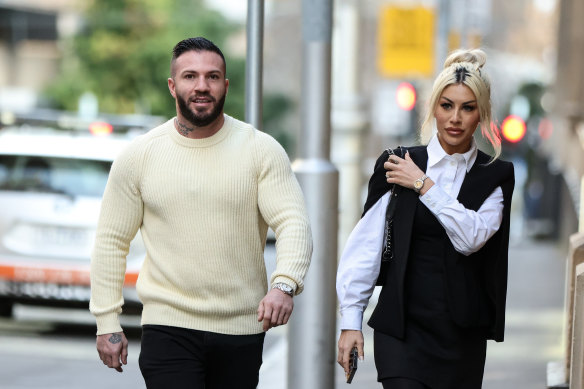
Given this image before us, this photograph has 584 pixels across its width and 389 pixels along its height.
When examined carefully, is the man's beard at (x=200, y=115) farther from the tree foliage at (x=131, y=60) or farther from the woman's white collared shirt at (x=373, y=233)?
the tree foliage at (x=131, y=60)

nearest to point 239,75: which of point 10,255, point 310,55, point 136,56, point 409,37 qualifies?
point 136,56

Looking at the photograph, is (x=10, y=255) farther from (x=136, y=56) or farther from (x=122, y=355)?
(x=136, y=56)

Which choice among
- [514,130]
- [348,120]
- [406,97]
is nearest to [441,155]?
[348,120]

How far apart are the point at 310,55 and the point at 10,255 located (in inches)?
182

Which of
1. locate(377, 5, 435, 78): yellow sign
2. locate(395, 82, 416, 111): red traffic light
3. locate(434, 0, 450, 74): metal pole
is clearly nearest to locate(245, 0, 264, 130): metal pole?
locate(377, 5, 435, 78): yellow sign

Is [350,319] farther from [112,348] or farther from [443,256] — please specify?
[112,348]

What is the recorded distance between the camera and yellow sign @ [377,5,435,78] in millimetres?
17875

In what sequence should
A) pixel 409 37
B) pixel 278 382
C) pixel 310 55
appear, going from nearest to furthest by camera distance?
pixel 310 55
pixel 278 382
pixel 409 37

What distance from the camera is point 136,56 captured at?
55.9 m

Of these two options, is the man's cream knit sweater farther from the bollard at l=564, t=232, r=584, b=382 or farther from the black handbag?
the bollard at l=564, t=232, r=584, b=382

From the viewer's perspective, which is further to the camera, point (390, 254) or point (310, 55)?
point (310, 55)

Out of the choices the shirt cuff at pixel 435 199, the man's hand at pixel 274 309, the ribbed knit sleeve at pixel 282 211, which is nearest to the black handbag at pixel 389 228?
the shirt cuff at pixel 435 199

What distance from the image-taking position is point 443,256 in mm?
4355

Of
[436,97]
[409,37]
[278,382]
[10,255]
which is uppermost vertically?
[409,37]
